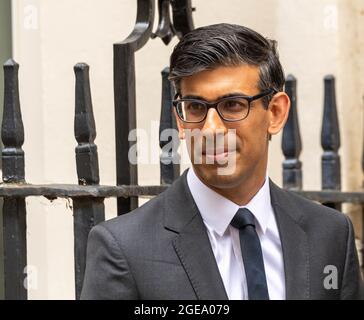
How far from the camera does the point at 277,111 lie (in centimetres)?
323

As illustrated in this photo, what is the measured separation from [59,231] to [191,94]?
2.63 metres

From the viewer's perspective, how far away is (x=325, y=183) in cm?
544

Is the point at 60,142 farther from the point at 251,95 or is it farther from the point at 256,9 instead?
the point at 251,95

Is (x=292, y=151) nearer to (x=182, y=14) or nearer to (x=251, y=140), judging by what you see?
(x=182, y=14)

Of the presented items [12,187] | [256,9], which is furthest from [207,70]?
[256,9]

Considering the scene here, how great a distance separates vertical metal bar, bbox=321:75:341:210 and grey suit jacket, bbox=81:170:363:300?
7.02 ft

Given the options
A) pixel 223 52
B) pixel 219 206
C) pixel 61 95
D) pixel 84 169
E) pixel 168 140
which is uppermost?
pixel 61 95

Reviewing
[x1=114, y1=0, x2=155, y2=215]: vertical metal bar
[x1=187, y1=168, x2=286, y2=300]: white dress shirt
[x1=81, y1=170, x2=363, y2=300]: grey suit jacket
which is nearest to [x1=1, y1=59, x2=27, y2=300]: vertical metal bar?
[x1=114, y1=0, x2=155, y2=215]: vertical metal bar

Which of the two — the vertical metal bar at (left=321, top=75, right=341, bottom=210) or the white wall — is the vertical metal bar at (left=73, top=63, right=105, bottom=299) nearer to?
the white wall

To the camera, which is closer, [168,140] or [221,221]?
[221,221]

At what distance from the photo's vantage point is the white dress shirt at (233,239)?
3.10m

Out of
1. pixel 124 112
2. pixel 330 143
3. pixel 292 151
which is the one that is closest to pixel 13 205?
pixel 124 112

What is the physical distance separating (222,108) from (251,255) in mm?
428

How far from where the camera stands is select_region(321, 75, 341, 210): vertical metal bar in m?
5.40
